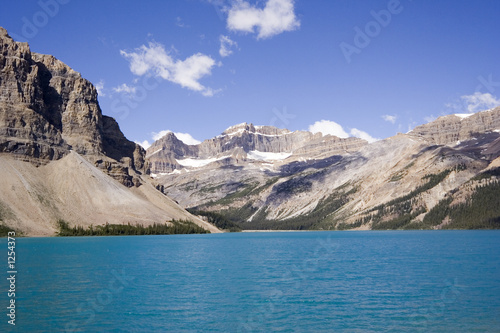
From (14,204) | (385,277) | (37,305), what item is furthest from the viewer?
(14,204)

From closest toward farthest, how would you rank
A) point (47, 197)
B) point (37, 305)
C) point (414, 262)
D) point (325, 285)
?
point (37, 305)
point (325, 285)
point (414, 262)
point (47, 197)

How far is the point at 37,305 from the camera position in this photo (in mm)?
42469

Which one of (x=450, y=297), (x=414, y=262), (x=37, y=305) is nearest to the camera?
(x=37, y=305)

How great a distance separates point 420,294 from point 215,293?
23.9m

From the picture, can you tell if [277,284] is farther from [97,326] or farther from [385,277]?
[97,326]

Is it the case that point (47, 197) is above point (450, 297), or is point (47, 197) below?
above

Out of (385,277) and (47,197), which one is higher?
(47,197)

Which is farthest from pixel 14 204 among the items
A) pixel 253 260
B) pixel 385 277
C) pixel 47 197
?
pixel 385 277

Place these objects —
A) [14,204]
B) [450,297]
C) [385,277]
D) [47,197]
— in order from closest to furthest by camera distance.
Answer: [450,297] < [385,277] < [14,204] < [47,197]

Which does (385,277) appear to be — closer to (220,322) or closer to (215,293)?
(215,293)

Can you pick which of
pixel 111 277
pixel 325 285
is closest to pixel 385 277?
pixel 325 285

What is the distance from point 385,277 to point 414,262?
21260 mm

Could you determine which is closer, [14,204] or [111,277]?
[111,277]

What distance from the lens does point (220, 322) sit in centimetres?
3812
